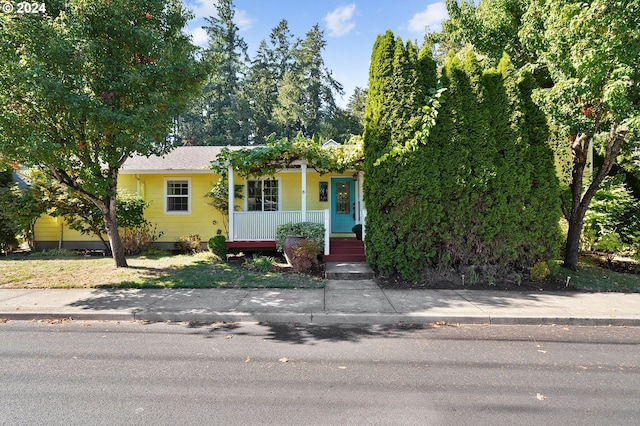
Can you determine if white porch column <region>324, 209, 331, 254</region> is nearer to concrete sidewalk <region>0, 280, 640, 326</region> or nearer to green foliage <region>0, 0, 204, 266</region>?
concrete sidewalk <region>0, 280, 640, 326</region>

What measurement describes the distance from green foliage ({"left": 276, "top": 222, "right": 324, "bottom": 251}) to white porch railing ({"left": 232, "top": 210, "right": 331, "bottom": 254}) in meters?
0.42

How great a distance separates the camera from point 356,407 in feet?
10.4

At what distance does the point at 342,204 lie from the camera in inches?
530

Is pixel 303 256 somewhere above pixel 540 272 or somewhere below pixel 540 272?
above

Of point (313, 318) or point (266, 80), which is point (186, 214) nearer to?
point (313, 318)

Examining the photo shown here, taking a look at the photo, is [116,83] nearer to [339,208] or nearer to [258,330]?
[258,330]

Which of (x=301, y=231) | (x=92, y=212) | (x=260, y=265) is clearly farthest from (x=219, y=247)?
(x=92, y=212)

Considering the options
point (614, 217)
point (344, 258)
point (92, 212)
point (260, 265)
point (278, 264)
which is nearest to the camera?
point (260, 265)

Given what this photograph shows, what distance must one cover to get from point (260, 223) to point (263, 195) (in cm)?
233

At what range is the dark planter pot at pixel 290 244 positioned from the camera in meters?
9.44

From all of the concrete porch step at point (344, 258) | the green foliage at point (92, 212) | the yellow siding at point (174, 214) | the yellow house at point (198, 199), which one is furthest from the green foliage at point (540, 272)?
the green foliage at point (92, 212)

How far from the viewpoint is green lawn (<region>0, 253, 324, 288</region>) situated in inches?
306

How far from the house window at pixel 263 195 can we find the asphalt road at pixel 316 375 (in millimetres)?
7652

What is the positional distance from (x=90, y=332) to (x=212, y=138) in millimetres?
30112
